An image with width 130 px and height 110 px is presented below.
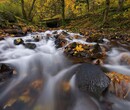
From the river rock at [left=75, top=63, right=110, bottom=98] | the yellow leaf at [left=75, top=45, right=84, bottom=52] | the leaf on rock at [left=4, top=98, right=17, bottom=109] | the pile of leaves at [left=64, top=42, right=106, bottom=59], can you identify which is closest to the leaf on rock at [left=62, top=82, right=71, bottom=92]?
the river rock at [left=75, top=63, right=110, bottom=98]

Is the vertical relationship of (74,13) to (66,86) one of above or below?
below

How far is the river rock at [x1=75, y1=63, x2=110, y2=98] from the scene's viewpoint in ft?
12.3

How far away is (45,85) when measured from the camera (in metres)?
4.17

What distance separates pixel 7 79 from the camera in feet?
13.7

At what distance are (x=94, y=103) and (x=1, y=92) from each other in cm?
187

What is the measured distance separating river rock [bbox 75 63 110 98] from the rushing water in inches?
5.3

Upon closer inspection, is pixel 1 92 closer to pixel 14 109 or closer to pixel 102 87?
pixel 14 109

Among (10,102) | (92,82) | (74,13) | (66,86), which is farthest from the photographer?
(74,13)

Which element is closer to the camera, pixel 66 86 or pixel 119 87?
pixel 119 87

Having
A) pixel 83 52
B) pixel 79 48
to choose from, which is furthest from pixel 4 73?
pixel 79 48

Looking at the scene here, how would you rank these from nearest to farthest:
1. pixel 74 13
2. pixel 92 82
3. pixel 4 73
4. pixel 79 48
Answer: pixel 92 82, pixel 4 73, pixel 79 48, pixel 74 13

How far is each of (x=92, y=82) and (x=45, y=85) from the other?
3.45 ft

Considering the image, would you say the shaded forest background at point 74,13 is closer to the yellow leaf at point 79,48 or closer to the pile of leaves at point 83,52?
the pile of leaves at point 83,52

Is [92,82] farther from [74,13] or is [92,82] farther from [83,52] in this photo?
[74,13]
